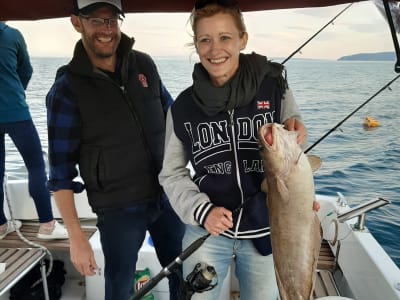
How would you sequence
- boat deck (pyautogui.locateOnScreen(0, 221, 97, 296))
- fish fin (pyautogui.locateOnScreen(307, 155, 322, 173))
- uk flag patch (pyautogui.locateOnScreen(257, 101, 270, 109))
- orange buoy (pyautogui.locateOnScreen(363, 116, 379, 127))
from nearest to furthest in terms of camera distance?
fish fin (pyautogui.locateOnScreen(307, 155, 322, 173))
uk flag patch (pyautogui.locateOnScreen(257, 101, 270, 109))
boat deck (pyautogui.locateOnScreen(0, 221, 97, 296))
orange buoy (pyautogui.locateOnScreen(363, 116, 379, 127))

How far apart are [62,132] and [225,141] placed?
0.84 metres

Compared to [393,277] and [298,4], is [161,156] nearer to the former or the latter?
[298,4]

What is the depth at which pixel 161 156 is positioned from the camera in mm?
2107

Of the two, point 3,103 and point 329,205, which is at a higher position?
point 3,103

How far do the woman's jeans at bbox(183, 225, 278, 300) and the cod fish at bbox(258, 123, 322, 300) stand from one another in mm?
253

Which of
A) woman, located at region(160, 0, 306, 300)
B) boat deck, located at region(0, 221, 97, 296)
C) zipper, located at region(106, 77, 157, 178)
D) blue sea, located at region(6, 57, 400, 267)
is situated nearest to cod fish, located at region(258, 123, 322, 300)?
woman, located at region(160, 0, 306, 300)

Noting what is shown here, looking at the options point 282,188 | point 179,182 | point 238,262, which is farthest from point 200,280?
point 282,188

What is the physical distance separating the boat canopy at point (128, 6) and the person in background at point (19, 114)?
0.96m

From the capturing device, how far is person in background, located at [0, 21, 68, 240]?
2971 millimetres

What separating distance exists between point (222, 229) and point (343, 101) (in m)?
15.9

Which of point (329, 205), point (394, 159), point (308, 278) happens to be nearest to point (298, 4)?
point (308, 278)

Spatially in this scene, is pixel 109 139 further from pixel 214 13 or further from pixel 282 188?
pixel 282 188

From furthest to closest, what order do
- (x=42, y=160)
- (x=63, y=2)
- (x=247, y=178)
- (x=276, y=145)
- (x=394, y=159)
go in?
1. (x=394, y=159)
2. (x=42, y=160)
3. (x=63, y=2)
4. (x=247, y=178)
5. (x=276, y=145)

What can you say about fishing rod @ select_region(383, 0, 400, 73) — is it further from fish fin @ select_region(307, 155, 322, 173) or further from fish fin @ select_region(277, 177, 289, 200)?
fish fin @ select_region(277, 177, 289, 200)
